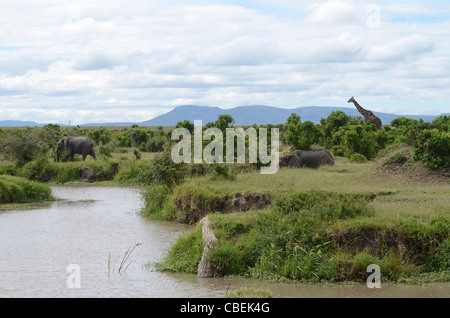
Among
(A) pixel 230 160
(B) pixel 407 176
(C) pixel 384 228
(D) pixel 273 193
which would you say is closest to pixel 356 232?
(C) pixel 384 228

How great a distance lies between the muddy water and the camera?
1040 centimetres

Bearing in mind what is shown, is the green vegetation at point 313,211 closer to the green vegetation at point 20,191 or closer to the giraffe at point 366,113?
the green vegetation at point 20,191

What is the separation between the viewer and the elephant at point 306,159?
78.0 feet

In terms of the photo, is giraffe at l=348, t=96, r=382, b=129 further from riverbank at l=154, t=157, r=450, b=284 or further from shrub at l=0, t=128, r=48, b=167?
riverbank at l=154, t=157, r=450, b=284

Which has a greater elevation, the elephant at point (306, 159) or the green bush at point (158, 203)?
the elephant at point (306, 159)

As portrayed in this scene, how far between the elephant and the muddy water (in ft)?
21.9

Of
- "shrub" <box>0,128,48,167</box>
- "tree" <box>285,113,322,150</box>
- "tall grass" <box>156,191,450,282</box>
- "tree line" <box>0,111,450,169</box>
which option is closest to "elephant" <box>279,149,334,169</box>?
"tree line" <box>0,111,450,169</box>

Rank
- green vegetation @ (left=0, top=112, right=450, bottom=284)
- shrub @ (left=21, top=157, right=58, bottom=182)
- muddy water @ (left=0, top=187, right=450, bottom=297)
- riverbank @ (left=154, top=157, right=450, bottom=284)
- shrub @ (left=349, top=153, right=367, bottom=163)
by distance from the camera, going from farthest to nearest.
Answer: shrub @ (left=21, top=157, right=58, bottom=182) → shrub @ (left=349, top=153, right=367, bottom=163) → green vegetation @ (left=0, top=112, right=450, bottom=284) → riverbank @ (left=154, top=157, right=450, bottom=284) → muddy water @ (left=0, top=187, right=450, bottom=297)

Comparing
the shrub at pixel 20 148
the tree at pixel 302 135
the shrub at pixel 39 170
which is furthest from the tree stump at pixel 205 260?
the shrub at pixel 20 148

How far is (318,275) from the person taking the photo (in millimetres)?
10734

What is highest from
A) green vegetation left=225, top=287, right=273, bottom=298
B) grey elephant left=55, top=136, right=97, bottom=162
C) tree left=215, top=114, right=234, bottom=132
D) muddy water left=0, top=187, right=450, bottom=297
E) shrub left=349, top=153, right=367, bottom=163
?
tree left=215, top=114, right=234, bottom=132

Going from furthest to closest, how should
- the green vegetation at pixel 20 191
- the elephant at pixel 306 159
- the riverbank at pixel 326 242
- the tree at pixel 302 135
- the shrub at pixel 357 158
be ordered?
the tree at pixel 302 135 < the shrub at pixel 357 158 < the elephant at pixel 306 159 < the green vegetation at pixel 20 191 < the riverbank at pixel 326 242

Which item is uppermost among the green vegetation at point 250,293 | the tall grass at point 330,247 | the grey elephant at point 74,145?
the grey elephant at point 74,145

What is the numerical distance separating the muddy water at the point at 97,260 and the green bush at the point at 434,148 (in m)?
7.82
